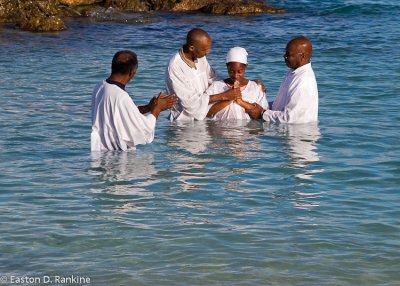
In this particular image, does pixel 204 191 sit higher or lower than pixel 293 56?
lower

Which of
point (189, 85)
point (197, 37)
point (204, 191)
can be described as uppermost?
point (197, 37)

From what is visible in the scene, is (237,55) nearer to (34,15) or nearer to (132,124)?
(132,124)

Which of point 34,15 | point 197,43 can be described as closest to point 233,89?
point 197,43

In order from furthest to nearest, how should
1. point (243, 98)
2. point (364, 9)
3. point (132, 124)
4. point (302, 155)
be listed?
point (364, 9), point (243, 98), point (302, 155), point (132, 124)

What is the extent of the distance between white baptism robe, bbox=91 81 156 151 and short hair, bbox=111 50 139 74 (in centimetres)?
17

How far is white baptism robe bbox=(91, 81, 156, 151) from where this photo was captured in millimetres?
10492

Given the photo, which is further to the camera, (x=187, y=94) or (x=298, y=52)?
(x=187, y=94)

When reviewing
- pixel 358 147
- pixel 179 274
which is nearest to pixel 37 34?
pixel 358 147

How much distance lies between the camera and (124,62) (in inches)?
411

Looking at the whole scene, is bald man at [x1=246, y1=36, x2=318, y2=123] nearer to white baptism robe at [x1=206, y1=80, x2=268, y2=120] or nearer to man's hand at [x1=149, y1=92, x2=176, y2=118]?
white baptism robe at [x1=206, y1=80, x2=268, y2=120]

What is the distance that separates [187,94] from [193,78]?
201 millimetres

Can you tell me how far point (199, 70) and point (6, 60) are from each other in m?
6.23

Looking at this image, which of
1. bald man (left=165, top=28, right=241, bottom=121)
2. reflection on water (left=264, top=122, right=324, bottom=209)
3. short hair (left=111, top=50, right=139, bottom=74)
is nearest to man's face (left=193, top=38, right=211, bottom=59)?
bald man (left=165, top=28, right=241, bottom=121)

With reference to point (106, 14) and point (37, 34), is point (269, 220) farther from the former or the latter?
point (106, 14)
